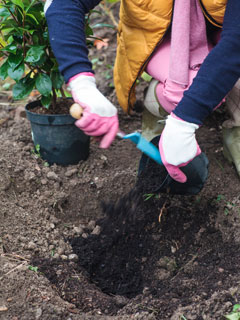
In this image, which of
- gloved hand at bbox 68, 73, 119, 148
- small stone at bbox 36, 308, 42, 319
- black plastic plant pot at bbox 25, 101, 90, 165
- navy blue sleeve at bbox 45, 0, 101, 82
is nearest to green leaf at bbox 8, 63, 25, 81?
black plastic plant pot at bbox 25, 101, 90, 165

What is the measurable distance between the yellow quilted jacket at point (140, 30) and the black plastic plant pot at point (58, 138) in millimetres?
308

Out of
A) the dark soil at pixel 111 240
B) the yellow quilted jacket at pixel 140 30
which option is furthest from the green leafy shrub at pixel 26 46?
the dark soil at pixel 111 240

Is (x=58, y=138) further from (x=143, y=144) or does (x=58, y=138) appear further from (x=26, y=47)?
(x=143, y=144)

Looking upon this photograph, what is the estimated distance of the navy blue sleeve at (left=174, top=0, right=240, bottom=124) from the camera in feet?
4.95

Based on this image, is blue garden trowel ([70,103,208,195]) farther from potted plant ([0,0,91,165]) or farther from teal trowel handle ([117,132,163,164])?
potted plant ([0,0,91,165])

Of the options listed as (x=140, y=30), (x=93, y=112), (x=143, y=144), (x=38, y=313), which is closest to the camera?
(x=38, y=313)

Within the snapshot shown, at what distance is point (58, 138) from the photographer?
222cm

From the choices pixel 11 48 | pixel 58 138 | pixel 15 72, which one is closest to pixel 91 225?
pixel 58 138

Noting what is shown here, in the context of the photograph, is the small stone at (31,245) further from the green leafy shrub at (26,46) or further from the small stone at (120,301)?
the green leafy shrub at (26,46)

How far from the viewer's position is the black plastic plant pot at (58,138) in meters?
2.17

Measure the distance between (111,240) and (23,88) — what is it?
2.85ft

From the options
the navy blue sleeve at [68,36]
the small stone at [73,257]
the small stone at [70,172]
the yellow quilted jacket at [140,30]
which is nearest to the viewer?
the navy blue sleeve at [68,36]

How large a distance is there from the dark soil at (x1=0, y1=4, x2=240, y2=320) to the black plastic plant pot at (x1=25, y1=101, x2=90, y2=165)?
0.20 ft

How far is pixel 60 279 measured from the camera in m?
1.69
